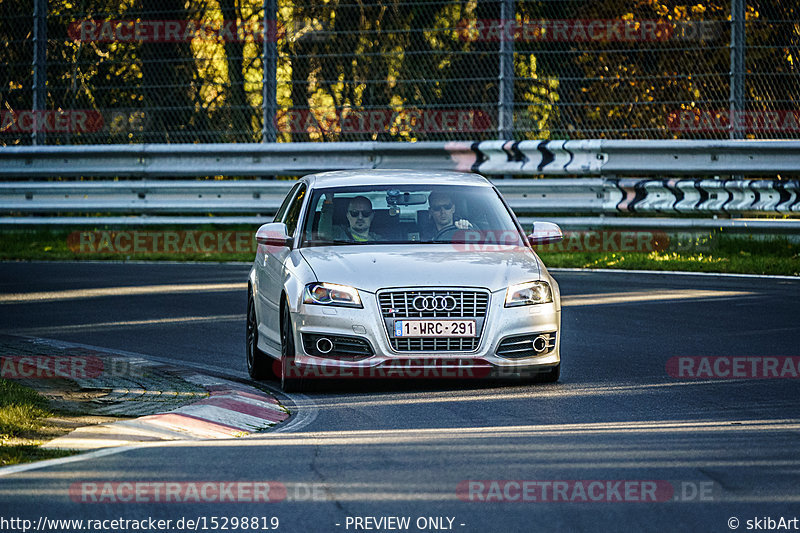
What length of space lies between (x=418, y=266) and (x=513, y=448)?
2.45 m

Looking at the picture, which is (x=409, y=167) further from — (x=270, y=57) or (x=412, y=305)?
(x=412, y=305)

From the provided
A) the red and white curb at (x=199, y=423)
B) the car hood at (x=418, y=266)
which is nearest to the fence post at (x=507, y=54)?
the car hood at (x=418, y=266)

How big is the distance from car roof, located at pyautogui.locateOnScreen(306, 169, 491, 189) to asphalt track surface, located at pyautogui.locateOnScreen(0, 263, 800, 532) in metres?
1.52

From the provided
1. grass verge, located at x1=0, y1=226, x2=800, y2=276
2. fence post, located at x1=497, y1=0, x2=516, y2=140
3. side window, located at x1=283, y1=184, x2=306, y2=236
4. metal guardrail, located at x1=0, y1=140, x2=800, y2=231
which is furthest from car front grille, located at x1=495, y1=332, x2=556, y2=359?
fence post, located at x1=497, y1=0, x2=516, y2=140

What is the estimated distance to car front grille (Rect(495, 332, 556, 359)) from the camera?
30.9 feet

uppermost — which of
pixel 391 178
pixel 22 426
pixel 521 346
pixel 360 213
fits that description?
pixel 391 178

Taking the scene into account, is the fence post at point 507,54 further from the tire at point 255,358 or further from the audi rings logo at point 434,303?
the audi rings logo at point 434,303

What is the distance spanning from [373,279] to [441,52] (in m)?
10.1

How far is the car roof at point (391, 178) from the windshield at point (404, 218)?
8cm

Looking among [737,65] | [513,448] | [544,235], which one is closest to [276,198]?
[737,65]

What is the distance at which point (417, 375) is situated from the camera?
9.42m

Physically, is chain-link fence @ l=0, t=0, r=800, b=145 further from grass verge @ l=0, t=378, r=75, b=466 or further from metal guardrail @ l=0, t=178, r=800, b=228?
grass verge @ l=0, t=378, r=75, b=466

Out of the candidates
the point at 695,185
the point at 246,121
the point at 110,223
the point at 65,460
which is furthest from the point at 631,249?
the point at 65,460

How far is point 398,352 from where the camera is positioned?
30.4ft
